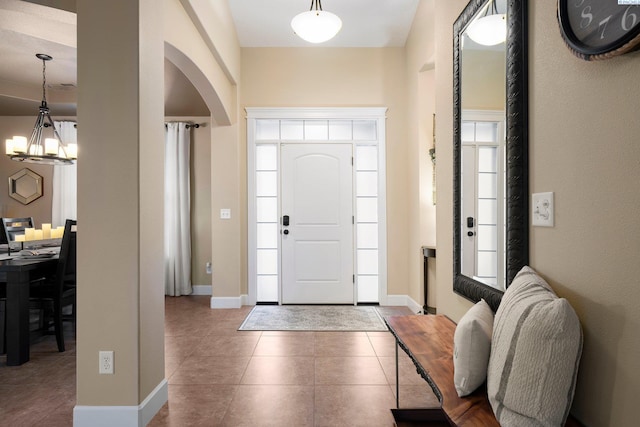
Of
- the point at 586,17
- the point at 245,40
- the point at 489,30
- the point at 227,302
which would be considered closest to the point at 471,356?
the point at 586,17

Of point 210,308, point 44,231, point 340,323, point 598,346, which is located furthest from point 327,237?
point 598,346

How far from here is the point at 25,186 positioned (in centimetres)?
568

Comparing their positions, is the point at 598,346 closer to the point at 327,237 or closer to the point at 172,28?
the point at 172,28

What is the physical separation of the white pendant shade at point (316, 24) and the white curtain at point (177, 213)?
9.33 ft

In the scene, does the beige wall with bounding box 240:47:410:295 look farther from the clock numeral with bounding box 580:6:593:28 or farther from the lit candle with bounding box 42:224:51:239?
the clock numeral with bounding box 580:6:593:28

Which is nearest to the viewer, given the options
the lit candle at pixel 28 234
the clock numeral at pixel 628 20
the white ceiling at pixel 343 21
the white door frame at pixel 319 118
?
the clock numeral at pixel 628 20

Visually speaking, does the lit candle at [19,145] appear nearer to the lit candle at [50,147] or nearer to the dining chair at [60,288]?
the lit candle at [50,147]

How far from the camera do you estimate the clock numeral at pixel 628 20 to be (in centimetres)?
86

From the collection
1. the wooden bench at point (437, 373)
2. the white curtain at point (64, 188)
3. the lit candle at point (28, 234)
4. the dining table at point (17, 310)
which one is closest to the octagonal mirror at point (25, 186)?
the white curtain at point (64, 188)

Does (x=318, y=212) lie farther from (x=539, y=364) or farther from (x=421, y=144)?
(x=539, y=364)

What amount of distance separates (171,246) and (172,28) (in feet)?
11.3

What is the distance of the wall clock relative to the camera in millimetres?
878

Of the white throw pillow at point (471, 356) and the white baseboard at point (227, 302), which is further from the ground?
the white throw pillow at point (471, 356)

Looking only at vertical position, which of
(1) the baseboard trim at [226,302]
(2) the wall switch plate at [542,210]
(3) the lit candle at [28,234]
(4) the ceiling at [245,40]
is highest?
(4) the ceiling at [245,40]
